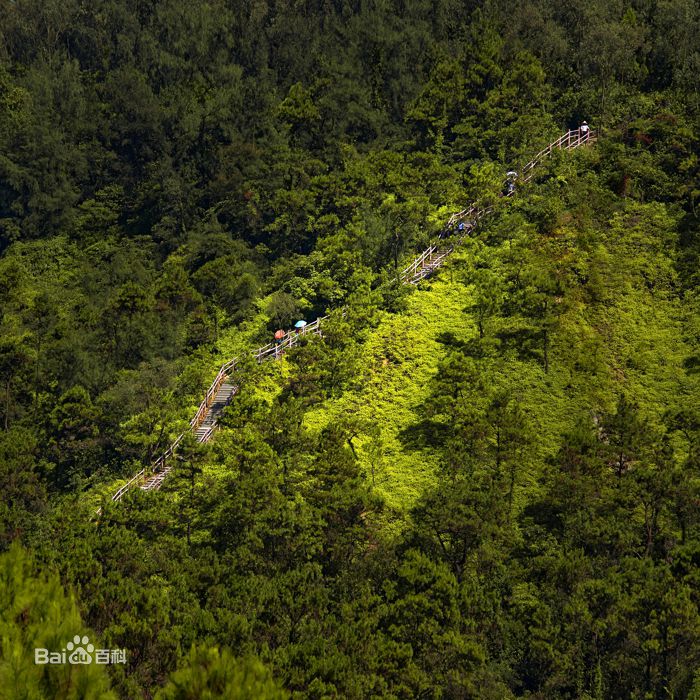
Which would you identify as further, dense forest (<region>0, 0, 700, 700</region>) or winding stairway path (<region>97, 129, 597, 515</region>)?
winding stairway path (<region>97, 129, 597, 515</region>)

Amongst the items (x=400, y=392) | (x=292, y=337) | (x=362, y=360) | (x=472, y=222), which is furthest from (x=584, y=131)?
(x=400, y=392)

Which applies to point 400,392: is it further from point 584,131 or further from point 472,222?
point 584,131

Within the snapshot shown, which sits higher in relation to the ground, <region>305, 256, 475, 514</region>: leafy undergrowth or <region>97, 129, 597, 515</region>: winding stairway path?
<region>97, 129, 597, 515</region>: winding stairway path

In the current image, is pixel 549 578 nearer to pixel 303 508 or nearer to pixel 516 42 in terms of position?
pixel 303 508

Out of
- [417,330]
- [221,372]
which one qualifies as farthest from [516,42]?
[221,372]

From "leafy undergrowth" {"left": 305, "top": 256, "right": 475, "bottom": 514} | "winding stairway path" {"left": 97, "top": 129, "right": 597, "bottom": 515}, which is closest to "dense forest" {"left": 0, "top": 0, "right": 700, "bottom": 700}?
"leafy undergrowth" {"left": 305, "top": 256, "right": 475, "bottom": 514}

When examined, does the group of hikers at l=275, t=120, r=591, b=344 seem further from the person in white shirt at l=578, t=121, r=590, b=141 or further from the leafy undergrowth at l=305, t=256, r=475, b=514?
the leafy undergrowth at l=305, t=256, r=475, b=514

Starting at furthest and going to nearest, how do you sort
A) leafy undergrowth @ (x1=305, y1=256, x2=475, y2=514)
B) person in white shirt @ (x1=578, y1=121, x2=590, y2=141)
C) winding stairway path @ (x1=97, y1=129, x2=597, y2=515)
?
person in white shirt @ (x1=578, y1=121, x2=590, y2=141) → winding stairway path @ (x1=97, y1=129, x2=597, y2=515) → leafy undergrowth @ (x1=305, y1=256, x2=475, y2=514)
